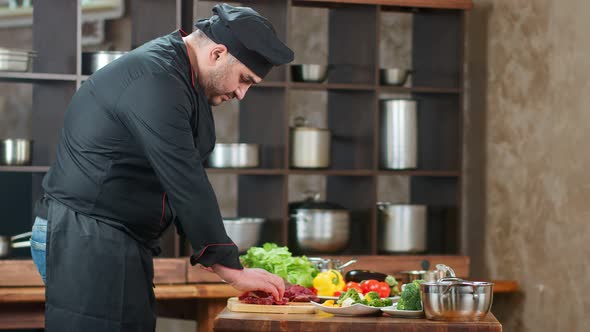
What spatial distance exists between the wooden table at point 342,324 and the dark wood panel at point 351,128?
2.19 meters

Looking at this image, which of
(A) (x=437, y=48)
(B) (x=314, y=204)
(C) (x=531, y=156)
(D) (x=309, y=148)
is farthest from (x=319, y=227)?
(A) (x=437, y=48)

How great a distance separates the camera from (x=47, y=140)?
456 cm

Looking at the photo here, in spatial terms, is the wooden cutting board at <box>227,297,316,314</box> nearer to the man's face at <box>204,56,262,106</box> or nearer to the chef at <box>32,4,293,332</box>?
the chef at <box>32,4,293,332</box>

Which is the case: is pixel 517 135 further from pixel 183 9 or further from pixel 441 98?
pixel 183 9

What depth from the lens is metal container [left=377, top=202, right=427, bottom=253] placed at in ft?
15.7

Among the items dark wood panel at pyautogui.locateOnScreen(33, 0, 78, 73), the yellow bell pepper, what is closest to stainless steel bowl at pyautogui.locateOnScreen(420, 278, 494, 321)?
the yellow bell pepper

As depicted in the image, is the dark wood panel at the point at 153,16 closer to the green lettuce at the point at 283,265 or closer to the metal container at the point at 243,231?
the metal container at the point at 243,231

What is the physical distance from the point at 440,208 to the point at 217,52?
2.56 metres

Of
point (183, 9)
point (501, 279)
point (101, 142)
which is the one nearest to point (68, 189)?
point (101, 142)

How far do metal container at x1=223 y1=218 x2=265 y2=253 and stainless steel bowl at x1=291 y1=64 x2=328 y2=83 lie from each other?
757mm

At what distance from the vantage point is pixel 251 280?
9.00ft

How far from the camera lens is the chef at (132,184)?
2.62 m

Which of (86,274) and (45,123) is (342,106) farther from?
(86,274)

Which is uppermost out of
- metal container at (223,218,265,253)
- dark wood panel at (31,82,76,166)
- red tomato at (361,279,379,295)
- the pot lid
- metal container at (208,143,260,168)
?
dark wood panel at (31,82,76,166)
